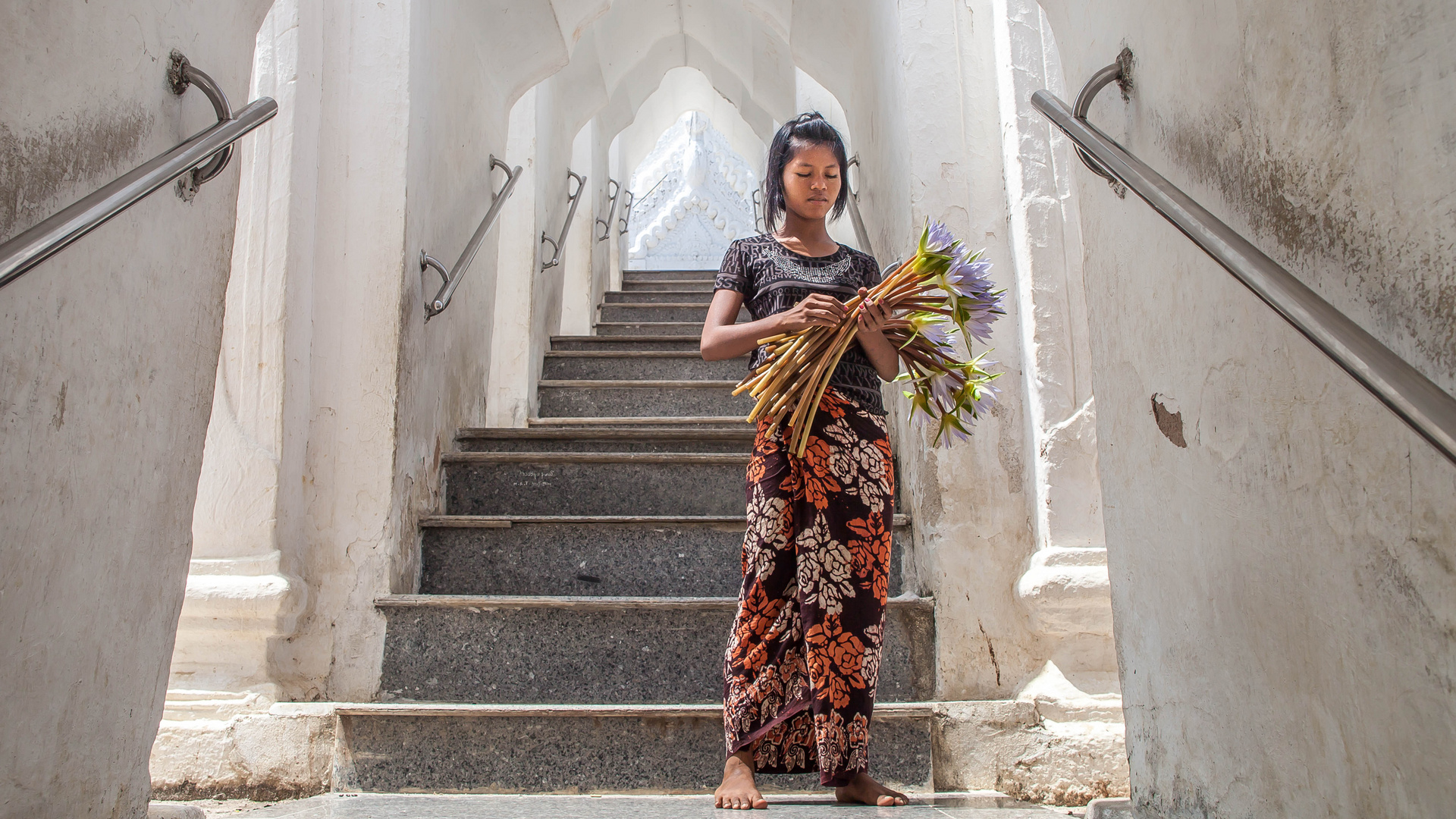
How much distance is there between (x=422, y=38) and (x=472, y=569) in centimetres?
148

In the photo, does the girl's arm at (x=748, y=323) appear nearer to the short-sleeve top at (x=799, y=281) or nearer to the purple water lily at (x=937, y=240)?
the short-sleeve top at (x=799, y=281)

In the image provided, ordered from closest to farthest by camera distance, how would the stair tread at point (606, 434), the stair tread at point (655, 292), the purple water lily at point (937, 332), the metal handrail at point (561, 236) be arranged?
the purple water lily at point (937, 332) < the stair tread at point (606, 434) < the metal handrail at point (561, 236) < the stair tread at point (655, 292)

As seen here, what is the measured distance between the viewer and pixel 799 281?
6.40 feet

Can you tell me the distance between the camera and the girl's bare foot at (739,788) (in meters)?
1.65

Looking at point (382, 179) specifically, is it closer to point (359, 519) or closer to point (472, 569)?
point (359, 519)

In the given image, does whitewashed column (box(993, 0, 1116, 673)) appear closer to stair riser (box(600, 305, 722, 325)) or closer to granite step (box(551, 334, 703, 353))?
granite step (box(551, 334, 703, 353))

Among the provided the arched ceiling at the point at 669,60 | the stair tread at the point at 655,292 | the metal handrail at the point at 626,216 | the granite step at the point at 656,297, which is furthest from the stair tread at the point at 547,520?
the metal handrail at the point at 626,216

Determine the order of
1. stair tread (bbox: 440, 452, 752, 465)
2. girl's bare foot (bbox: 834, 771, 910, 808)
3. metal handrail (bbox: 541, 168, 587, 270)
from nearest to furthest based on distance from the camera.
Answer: girl's bare foot (bbox: 834, 771, 910, 808), stair tread (bbox: 440, 452, 752, 465), metal handrail (bbox: 541, 168, 587, 270)

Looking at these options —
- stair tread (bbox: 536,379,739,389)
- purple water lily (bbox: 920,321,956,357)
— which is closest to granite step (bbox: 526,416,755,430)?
stair tread (bbox: 536,379,739,389)

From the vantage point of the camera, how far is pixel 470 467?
9.95ft

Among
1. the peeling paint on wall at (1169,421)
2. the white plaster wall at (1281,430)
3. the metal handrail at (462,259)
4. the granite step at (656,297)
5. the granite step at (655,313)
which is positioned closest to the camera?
the white plaster wall at (1281,430)

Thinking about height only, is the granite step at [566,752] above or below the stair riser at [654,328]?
below

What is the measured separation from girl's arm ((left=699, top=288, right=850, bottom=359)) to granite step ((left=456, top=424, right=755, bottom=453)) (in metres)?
1.12

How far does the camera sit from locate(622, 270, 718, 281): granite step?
711cm
